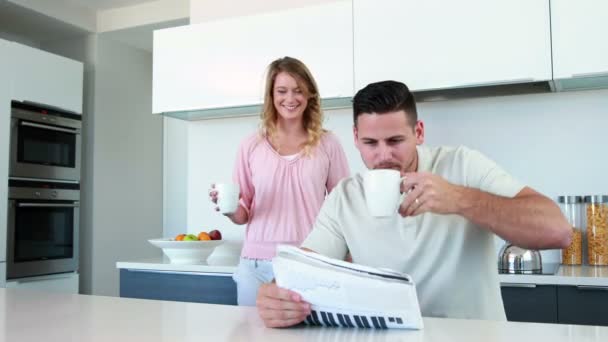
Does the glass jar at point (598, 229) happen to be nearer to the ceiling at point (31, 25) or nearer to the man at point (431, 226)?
A: the man at point (431, 226)

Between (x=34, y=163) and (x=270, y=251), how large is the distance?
243 centimetres

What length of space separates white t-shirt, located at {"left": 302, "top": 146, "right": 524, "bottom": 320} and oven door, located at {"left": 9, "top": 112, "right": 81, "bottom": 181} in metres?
2.94

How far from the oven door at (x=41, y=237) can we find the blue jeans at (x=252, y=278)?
2.23 m

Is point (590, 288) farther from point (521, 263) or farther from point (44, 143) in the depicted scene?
point (44, 143)

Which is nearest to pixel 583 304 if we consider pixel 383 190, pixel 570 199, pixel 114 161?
pixel 570 199

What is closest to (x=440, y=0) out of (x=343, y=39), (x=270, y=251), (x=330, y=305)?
(x=343, y=39)

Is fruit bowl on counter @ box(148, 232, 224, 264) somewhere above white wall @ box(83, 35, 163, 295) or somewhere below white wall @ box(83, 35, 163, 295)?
below

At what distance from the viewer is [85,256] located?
4461 millimetres

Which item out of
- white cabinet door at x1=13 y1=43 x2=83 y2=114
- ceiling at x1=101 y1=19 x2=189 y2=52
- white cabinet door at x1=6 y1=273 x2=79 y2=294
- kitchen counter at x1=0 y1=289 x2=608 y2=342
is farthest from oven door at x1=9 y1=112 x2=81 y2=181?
kitchen counter at x1=0 y1=289 x2=608 y2=342

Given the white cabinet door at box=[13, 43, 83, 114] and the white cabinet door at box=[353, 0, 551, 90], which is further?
the white cabinet door at box=[13, 43, 83, 114]

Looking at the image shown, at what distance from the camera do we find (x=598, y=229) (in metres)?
2.46

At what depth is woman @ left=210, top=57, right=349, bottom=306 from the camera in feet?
6.81

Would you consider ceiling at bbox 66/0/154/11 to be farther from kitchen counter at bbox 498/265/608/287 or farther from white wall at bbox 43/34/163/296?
kitchen counter at bbox 498/265/608/287

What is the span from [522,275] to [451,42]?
969 mm
